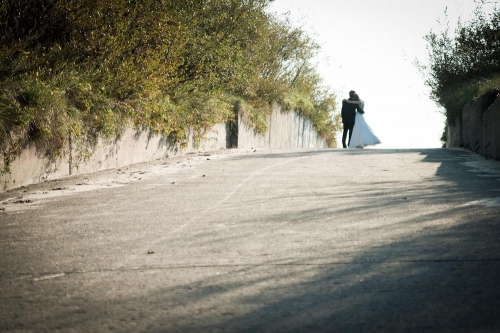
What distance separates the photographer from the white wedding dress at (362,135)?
1382 inches

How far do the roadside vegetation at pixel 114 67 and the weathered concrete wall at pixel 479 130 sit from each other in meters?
6.73

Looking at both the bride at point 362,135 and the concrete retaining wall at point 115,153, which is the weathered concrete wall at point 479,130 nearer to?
the concrete retaining wall at point 115,153

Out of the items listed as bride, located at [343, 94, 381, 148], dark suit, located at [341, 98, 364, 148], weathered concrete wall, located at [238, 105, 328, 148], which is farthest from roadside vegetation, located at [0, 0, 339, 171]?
bride, located at [343, 94, 381, 148]

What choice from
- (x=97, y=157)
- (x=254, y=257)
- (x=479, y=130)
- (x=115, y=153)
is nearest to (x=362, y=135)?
(x=479, y=130)

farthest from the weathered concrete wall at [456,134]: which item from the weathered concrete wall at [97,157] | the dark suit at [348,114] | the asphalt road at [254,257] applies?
the asphalt road at [254,257]

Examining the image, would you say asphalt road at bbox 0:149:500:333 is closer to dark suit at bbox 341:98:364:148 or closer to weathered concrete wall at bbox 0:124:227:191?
weathered concrete wall at bbox 0:124:227:191

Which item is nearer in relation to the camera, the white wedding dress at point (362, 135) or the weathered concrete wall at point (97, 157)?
the weathered concrete wall at point (97, 157)

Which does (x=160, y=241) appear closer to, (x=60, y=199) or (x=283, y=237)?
(x=283, y=237)

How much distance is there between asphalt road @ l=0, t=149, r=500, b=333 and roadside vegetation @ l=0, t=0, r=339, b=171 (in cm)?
150

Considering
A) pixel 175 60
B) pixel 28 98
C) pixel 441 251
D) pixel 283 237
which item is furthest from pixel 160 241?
pixel 175 60

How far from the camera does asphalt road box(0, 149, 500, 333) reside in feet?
13.7

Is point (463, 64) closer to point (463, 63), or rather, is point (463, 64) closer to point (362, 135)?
point (463, 63)

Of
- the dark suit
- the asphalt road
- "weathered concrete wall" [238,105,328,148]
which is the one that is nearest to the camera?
the asphalt road

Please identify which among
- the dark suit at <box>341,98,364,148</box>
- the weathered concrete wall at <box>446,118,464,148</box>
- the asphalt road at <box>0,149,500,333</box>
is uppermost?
the dark suit at <box>341,98,364,148</box>
